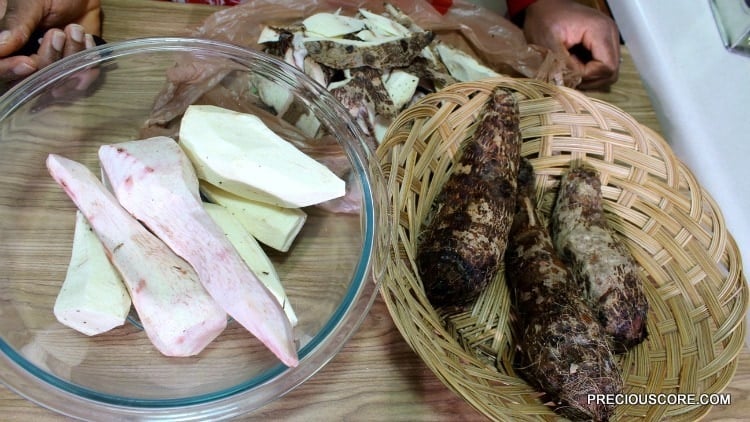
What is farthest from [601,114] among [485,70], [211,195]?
[211,195]

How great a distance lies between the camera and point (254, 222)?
2.22 ft

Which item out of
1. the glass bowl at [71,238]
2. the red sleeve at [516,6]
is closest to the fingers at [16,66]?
the glass bowl at [71,238]

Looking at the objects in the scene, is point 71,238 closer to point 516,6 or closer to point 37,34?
point 37,34

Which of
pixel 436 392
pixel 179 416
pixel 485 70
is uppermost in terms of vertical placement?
pixel 485 70

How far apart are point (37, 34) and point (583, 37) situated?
994 mm

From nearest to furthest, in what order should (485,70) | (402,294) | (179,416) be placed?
(179,416) < (402,294) < (485,70)

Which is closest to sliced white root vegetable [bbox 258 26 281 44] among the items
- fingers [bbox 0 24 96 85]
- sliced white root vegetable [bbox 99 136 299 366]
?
fingers [bbox 0 24 96 85]

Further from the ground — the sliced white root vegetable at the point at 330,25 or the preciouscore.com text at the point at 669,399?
the sliced white root vegetable at the point at 330,25

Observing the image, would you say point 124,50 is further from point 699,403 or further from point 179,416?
point 699,403

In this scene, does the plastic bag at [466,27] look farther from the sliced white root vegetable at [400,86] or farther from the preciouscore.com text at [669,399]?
the preciouscore.com text at [669,399]

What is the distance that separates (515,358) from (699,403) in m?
0.23

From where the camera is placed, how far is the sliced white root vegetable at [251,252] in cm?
63

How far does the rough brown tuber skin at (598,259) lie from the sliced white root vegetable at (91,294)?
0.60 metres

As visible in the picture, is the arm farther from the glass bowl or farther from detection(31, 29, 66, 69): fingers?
detection(31, 29, 66, 69): fingers
